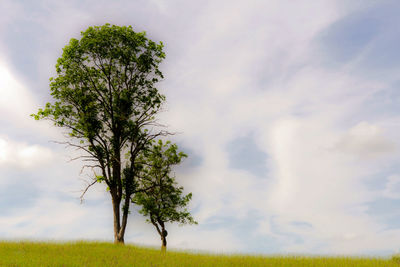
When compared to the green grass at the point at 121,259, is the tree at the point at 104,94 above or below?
above

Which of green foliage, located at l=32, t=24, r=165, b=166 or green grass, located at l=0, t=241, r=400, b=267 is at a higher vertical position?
green foliage, located at l=32, t=24, r=165, b=166

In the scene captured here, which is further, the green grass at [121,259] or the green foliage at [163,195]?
the green foliage at [163,195]

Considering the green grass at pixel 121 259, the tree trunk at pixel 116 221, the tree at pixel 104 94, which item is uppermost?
Result: the tree at pixel 104 94

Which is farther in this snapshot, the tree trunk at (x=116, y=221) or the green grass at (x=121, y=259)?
the tree trunk at (x=116, y=221)

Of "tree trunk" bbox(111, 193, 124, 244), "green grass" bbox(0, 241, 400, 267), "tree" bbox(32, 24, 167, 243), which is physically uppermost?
"tree" bbox(32, 24, 167, 243)

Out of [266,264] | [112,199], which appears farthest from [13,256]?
[266,264]

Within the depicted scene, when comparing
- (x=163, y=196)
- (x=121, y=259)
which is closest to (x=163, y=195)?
(x=163, y=196)

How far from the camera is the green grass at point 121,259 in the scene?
19556 millimetres

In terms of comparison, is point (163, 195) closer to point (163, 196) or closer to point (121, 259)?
point (163, 196)

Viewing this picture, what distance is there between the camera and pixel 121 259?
21109mm

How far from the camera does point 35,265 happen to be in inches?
714

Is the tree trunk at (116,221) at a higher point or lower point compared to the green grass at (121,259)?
higher

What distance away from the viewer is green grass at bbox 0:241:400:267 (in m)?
19.6

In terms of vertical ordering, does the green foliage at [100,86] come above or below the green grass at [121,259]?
above
